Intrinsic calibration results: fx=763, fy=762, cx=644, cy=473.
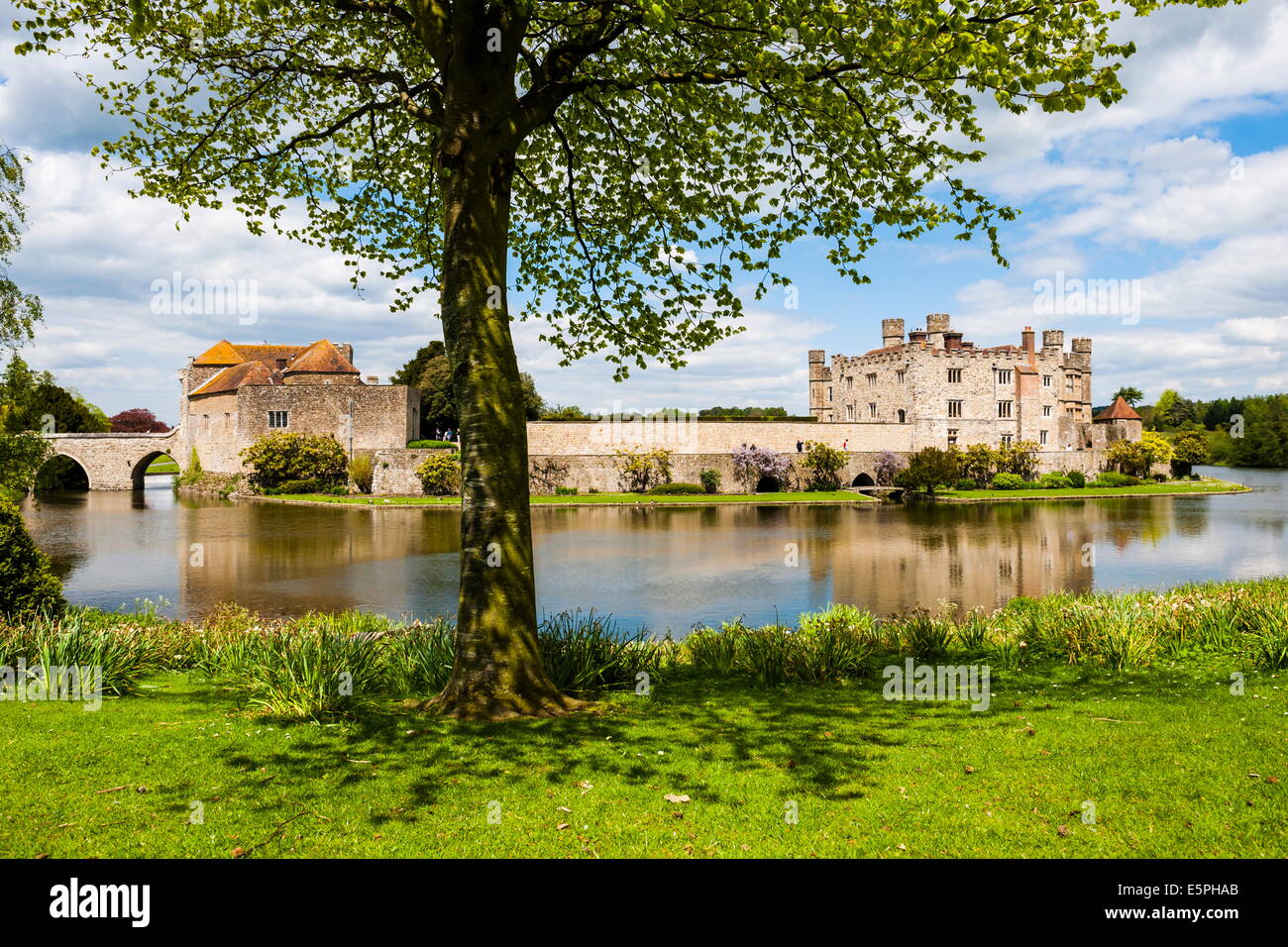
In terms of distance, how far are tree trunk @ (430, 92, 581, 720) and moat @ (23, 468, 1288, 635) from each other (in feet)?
24.3

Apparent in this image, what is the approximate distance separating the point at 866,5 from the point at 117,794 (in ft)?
29.2

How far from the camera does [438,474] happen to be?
53438mm

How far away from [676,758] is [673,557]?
766 inches

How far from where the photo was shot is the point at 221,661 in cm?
973

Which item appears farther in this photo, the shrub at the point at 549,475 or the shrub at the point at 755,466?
the shrub at the point at 755,466

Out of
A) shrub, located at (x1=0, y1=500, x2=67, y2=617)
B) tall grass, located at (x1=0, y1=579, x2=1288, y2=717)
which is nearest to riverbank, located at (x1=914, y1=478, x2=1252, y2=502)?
tall grass, located at (x1=0, y1=579, x2=1288, y2=717)

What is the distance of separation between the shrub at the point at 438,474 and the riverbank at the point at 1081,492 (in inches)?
1303

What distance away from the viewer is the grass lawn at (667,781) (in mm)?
4543

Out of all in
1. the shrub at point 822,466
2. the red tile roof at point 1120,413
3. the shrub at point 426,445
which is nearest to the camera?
the shrub at point 822,466

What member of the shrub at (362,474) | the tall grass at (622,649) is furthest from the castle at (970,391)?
the tall grass at (622,649)

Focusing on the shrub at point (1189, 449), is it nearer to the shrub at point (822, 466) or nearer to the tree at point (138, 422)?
the shrub at point (822, 466)

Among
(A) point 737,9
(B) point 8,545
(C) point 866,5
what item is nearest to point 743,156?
(A) point 737,9

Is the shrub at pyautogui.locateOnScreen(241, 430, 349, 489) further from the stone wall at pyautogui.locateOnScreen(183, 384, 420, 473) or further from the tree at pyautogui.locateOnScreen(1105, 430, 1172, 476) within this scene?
the tree at pyautogui.locateOnScreen(1105, 430, 1172, 476)
